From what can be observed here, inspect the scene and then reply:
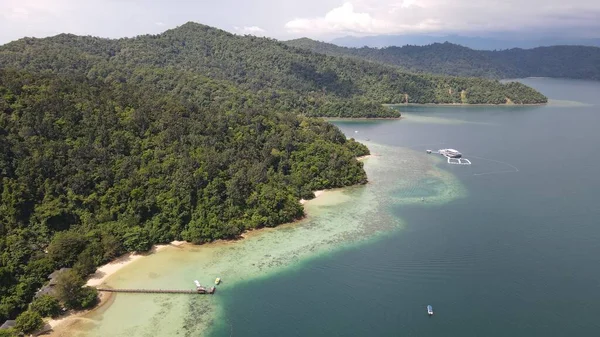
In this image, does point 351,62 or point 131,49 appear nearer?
point 131,49

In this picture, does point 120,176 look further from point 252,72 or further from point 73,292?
point 252,72

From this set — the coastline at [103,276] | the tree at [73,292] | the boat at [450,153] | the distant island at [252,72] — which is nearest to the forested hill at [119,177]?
the tree at [73,292]

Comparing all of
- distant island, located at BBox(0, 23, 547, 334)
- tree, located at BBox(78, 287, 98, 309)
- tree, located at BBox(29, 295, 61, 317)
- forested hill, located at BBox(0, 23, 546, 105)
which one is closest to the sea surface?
tree, located at BBox(78, 287, 98, 309)

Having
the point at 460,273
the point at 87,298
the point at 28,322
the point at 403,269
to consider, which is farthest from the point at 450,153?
the point at 28,322

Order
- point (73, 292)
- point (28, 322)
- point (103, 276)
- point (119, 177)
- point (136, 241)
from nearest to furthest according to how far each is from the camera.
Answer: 1. point (28, 322)
2. point (73, 292)
3. point (103, 276)
4. point (136, 241)
5. point (119, 177)

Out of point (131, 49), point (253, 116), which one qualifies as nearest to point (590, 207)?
point (253, 116)

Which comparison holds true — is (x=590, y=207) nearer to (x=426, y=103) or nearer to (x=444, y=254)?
(x=444, y=254)
